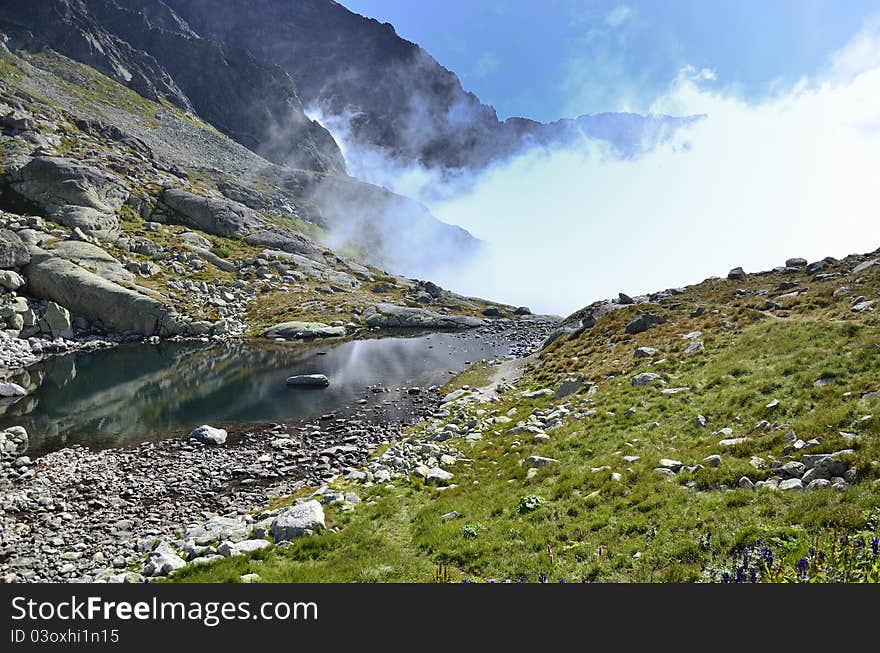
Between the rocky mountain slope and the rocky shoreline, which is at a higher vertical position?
the rocky mountain slope

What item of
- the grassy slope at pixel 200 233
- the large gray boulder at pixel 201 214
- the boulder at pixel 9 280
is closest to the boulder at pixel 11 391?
the boulder at pixel 9 280

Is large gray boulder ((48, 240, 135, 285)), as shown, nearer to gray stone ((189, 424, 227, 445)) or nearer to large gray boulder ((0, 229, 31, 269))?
large gray boulder ((0, 229, 31, 269))

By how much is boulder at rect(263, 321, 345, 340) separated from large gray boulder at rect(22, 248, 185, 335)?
14.5 metres

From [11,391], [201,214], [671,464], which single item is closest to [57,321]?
[11,391]

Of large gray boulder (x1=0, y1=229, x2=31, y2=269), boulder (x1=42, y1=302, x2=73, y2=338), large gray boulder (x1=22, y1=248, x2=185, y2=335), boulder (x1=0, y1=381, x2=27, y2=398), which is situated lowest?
boulder (x1=0, y1=381, x2=27, y2=398)

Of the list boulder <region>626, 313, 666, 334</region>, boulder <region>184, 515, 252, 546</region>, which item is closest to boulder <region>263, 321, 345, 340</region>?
boulder <region>626, 313, 666, 334</region>

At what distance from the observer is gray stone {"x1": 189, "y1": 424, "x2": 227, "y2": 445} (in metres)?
28.7

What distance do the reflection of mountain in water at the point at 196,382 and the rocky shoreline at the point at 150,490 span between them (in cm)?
384

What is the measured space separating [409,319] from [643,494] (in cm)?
8161

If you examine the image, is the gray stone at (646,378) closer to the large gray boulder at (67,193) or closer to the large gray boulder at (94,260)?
the large gray boulder at (94,260)
